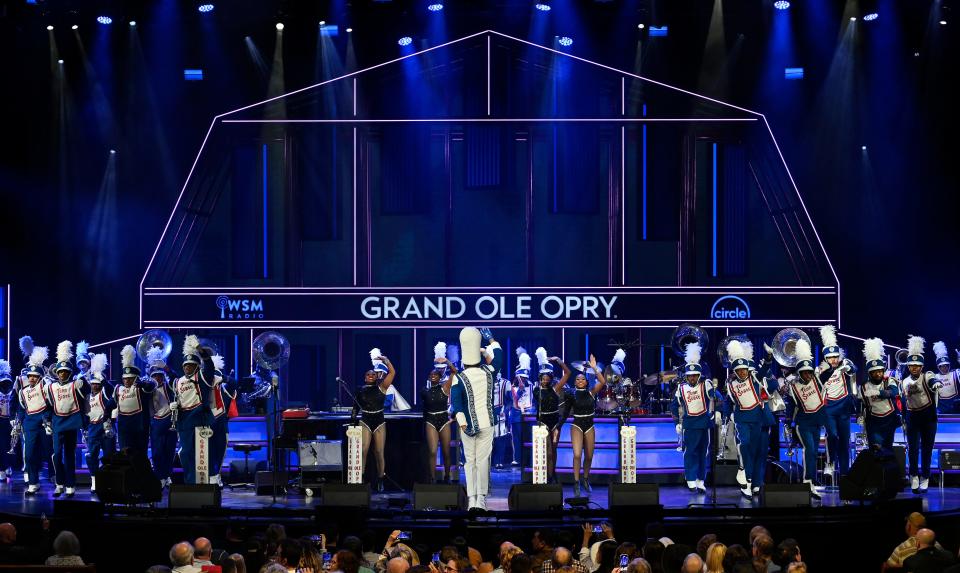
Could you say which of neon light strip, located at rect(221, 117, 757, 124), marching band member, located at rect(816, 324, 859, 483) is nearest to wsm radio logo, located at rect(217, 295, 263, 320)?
neon light strip, located at rect(221, 117, 757, 124)

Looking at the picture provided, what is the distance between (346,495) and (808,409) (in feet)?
21.1

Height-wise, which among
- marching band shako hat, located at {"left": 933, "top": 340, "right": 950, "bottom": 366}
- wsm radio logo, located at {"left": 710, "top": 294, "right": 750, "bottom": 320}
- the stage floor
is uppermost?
wsm radio logo, located at {"left": 710, "top": 294, "right": 750, "bottom": 320}

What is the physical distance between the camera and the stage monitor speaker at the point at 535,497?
525 inches

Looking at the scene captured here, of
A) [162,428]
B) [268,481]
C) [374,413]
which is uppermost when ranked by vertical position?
[374,413]

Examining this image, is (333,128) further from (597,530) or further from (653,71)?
(597,530)

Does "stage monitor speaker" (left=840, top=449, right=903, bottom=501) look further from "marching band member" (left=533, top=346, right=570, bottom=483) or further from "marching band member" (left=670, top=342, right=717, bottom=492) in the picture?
"marching band member" (left=533, top=346, right=570, bottom=483)

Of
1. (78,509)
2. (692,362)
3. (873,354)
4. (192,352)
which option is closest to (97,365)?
(192,352)

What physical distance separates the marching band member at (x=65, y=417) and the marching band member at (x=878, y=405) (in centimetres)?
A: 1085

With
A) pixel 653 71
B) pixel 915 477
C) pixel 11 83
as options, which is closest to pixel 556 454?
pixel 915 477

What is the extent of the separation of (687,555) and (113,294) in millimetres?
15369

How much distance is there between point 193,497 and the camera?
43.9 feet

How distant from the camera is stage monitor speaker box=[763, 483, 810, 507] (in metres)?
13.5

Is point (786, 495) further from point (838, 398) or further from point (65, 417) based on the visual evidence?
point (65, 417)

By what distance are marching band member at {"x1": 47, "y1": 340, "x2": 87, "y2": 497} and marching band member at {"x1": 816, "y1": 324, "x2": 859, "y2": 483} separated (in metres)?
10.2
